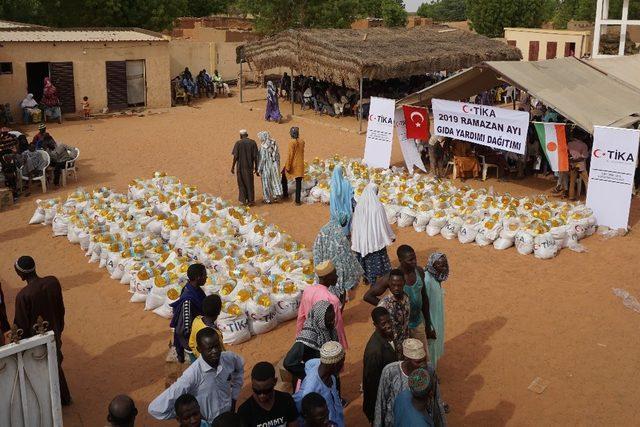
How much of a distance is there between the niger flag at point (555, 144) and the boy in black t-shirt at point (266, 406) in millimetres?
8827

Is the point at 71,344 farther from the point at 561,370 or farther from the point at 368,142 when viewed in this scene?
the point at 368,142

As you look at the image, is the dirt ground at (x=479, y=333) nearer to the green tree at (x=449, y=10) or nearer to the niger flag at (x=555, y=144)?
the niger flag at (x=555, y=144)

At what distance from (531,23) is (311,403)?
1798 inches

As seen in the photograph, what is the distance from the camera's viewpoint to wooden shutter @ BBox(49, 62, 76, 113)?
→ 69.0 ft

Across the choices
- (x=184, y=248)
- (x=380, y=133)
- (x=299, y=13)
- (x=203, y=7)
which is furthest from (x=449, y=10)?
(x=184, y=248)

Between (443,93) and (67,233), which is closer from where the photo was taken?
(67,233)

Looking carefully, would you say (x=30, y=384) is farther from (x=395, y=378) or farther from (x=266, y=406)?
(x=395, y=378)

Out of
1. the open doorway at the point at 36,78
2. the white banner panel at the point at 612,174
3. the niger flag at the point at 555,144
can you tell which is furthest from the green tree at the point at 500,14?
the white banner panel at the point at 612,174

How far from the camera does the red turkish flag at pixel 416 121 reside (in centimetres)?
1337

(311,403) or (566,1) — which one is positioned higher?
(566,1)

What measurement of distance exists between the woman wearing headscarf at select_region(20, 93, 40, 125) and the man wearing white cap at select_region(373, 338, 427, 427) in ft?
61.8

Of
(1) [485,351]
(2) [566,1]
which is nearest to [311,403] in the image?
(1) [485,351]

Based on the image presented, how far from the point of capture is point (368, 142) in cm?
1406

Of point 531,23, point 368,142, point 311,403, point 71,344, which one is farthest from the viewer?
point 531,23
